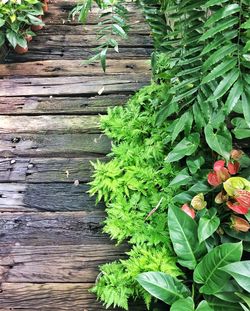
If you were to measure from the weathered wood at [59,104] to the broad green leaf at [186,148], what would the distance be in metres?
0.93

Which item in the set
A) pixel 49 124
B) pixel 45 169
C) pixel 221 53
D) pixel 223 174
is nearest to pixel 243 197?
pixel 223 174

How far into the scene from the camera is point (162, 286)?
1551 mm

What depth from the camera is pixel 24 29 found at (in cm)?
346

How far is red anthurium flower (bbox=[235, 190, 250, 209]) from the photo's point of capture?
1.66 m

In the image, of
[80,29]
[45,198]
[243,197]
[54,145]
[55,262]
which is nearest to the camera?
[243,197]

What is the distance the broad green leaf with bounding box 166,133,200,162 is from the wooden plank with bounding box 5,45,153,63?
1.54 m

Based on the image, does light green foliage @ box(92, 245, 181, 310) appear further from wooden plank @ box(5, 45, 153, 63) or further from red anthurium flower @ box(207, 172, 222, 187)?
wooden plank @ box(5, 45, 153, 63)

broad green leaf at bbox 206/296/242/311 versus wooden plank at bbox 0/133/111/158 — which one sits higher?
broad green leaf at bbox 206/296/242/311

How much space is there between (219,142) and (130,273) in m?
0.68

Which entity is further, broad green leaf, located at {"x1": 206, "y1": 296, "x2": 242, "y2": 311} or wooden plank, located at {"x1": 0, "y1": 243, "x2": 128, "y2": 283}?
wooden plank, located at {"x1": 0, "y1": 243, "x2": 128, "y2": 283}

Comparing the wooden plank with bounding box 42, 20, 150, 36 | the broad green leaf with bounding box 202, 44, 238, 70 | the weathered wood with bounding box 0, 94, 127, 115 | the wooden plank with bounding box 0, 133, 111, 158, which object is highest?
the broad green leaf with bounding box 202, 44, 238, 70

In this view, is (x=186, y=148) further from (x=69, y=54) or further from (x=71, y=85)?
(x=69, y=54)

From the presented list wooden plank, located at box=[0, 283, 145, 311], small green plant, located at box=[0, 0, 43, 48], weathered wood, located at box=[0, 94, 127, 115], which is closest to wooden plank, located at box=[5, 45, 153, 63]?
small green plant, located at box=[0, 0, 43, 48]

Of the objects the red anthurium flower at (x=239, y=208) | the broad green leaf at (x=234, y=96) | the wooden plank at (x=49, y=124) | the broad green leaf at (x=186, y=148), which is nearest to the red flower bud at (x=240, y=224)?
the red anthurium flower at (x=239, y=208)
